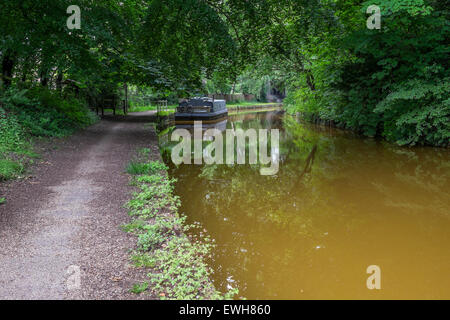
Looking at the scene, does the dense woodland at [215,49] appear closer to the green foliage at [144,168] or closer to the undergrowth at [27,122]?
the undergrowth at [27,122]

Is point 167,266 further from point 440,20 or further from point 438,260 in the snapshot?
point 440,20

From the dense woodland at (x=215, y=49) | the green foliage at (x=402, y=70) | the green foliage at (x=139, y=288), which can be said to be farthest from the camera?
the green foliage at (x=402, y=70)

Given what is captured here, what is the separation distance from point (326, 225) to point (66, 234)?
3.49 metres

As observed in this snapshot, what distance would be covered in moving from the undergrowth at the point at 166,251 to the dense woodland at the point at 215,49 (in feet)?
9.34

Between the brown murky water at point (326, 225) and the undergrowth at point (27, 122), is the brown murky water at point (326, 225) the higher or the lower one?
the lower one

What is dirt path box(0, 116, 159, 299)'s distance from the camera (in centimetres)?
271

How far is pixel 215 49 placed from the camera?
328 inches

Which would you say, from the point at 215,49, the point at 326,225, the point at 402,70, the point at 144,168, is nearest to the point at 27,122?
the point at 144,168

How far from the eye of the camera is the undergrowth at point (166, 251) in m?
2.75

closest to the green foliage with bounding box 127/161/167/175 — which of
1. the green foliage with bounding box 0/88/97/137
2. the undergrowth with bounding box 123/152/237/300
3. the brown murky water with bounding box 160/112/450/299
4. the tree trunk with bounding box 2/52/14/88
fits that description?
the brown murky water with bounding box 160/112/450/299

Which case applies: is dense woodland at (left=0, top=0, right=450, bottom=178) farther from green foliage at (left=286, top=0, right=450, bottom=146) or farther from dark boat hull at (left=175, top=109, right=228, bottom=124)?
dark boat hull at (left=175, top=109, right=228, bottom=124)

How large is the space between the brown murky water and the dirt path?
109 cm

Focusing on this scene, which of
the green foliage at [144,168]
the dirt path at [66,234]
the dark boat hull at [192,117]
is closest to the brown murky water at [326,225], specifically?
the green foliage at [144,168]

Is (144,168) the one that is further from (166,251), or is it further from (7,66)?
(7,66)
